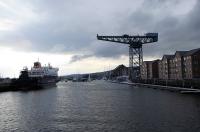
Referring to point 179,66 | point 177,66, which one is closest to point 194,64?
point 179,66

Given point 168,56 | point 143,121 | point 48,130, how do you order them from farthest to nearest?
point 168,56
point 143,121
point 48,130

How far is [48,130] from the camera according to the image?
1202 inches

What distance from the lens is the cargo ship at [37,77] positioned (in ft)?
381

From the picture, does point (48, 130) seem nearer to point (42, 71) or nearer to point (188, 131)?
point (188, 131)

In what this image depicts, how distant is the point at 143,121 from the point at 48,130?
964cm

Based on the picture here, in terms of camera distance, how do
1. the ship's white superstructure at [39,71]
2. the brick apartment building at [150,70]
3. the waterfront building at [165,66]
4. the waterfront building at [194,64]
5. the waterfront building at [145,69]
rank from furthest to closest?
the waterfront building at [145,69], the brick apartment building at [150,70], the ship's white superstructure at [39,71], the waterfront building at [165,66], the waterfront building at [194,64]

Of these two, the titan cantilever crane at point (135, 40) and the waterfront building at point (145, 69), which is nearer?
the titan cantilever crane at point (135, 40)

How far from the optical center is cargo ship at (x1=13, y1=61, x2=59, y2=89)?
116238 millimetres

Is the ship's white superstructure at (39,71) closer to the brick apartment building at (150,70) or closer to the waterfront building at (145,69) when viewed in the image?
the brick apartment building at (150,70)

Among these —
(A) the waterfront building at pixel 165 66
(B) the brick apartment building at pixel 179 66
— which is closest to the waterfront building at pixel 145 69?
(B) the brick apartment building at pixel 179 66

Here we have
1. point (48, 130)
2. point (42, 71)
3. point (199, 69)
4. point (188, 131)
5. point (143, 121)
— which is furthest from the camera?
point (42, 71)

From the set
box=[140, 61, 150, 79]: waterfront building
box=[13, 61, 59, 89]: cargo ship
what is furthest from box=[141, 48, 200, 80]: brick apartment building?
box=[13, 61, 59, 89]: cargo ship

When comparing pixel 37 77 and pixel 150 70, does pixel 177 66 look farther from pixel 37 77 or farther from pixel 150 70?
pixel 37 77

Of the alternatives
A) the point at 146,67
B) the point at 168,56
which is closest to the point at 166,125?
the point at 168,56
